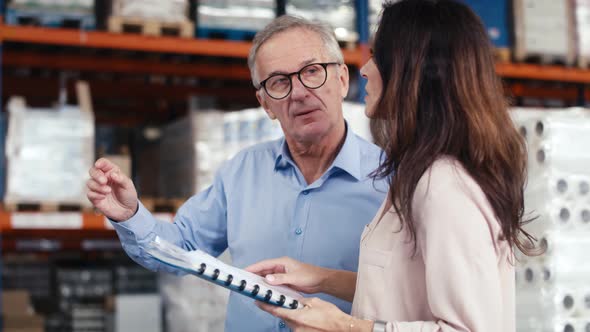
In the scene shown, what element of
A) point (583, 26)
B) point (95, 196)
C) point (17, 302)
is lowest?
point (17, 302)

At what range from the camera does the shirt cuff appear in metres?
2.70

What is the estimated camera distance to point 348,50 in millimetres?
6117

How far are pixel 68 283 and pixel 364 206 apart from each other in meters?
3.86

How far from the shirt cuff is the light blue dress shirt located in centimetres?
1

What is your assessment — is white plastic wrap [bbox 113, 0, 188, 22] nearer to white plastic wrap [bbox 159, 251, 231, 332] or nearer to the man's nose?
white plastic wrap [bbox 159, 251, 231, 332]

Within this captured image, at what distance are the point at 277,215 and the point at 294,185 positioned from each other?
130 millimetres

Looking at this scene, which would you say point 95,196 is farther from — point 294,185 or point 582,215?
point 582,215

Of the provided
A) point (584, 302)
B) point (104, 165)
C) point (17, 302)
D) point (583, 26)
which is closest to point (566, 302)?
point (584, 302)

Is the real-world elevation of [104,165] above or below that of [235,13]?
below

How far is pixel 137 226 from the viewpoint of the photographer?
8.93 ft

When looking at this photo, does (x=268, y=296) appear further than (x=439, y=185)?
Yes

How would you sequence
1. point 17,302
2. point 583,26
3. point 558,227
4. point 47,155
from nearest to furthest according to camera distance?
point 558,227 < point 47,155 < point 17,302 < point 583,26

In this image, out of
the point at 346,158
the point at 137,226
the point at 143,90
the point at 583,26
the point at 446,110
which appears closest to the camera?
the point at 446,110

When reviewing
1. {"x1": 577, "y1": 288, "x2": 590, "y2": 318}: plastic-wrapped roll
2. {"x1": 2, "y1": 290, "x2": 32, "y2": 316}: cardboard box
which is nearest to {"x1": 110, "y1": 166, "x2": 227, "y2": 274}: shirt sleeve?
{"x1": 577, "y1": 288, "x2": 590, "y2": 318}: plastic-wrapped roll
